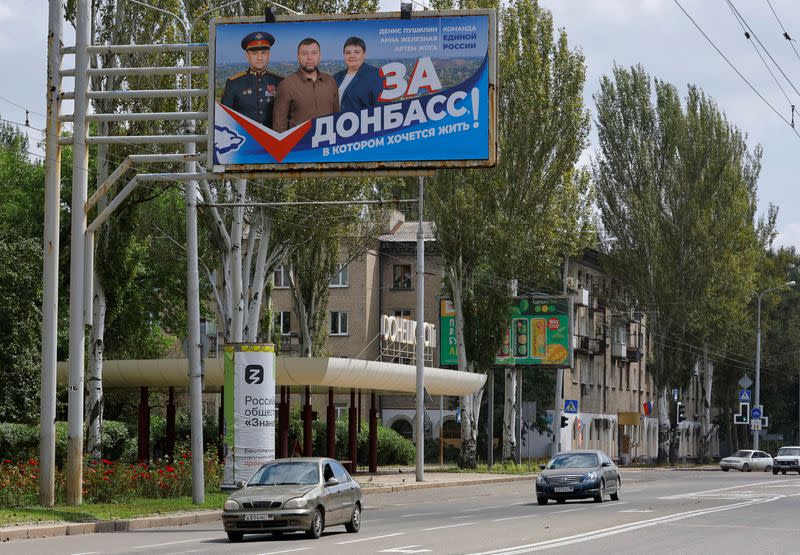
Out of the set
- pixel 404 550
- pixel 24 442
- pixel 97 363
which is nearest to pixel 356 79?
pixel 404 550

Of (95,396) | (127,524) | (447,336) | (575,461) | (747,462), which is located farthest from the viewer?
(747,462)

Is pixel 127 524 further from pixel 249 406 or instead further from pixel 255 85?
pixel 249 406

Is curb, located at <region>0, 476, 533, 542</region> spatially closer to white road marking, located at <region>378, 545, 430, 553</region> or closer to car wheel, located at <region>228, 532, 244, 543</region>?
car wheel, located at <region>228, 532, 244, 543</region>

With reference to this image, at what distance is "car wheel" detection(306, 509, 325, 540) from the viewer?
2167cm

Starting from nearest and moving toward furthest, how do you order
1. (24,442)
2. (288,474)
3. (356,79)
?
(288,474) < (356,79) < (24,442)

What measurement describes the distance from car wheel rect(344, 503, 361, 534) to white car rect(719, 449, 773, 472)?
2236 inches

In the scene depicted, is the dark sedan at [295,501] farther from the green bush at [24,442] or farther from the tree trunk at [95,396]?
the green bush at [24,442]

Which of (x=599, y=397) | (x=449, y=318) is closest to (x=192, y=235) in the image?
(x=449, y=318)

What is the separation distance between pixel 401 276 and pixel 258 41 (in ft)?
186

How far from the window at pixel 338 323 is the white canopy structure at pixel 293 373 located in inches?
1217

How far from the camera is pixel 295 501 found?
21.6 meters

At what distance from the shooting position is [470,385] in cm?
5247

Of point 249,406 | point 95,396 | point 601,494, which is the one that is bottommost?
point 601,494

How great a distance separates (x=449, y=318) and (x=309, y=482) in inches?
1572
